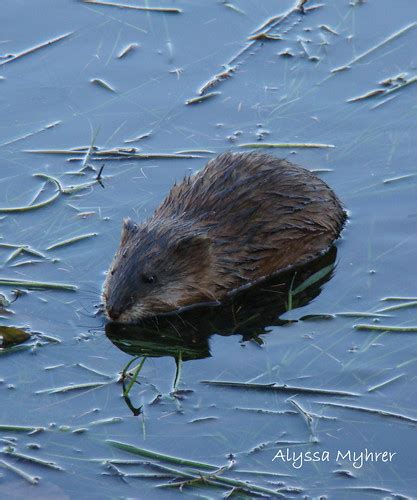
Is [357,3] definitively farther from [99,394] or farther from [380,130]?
[99,394]

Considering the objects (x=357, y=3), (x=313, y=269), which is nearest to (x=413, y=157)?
(x=313, y=269)

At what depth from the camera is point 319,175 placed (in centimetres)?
1072

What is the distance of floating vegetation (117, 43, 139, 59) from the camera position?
12.3 m

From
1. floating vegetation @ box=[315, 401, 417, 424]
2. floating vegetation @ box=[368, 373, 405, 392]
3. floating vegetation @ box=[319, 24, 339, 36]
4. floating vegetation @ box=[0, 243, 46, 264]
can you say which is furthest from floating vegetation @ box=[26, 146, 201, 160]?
floating vegetation @ box=[315, 401, 417, 424]

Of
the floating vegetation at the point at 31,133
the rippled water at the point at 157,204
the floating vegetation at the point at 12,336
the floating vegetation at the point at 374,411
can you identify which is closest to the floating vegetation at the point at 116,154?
the rippled water at the point at 157,204

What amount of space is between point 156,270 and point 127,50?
3518mm

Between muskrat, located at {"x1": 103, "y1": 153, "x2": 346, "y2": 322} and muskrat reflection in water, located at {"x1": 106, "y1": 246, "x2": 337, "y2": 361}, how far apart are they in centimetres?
7

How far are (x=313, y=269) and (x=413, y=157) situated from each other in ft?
4.97

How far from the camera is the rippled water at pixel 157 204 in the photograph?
796 centimetres

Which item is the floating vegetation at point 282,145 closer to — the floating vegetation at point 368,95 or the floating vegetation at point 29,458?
the floating vegetation at point 368,95

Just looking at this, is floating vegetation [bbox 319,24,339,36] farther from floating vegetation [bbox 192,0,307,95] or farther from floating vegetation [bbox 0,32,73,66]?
floating vegetation [bbox 0,32,73,66]

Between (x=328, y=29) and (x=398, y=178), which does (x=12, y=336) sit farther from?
(x=328, y=29)

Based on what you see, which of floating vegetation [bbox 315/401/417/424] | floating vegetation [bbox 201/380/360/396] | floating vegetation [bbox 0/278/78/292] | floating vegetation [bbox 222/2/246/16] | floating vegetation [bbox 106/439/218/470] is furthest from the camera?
floating vegetation [bbox 222/2/246/16]

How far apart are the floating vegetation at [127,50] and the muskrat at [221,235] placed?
8.30ft
